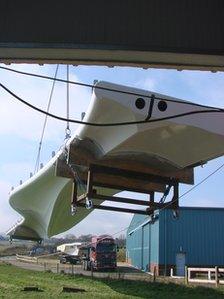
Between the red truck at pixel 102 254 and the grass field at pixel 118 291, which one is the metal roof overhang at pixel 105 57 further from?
the red truck at pixel 102 254

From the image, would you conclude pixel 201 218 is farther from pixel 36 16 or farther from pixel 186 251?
pixel 36 16

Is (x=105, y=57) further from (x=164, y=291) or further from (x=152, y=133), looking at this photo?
(x=164, y=291)

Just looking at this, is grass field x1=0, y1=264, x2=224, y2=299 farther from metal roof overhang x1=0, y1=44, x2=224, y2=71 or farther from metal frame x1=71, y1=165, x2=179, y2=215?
metal roof overhang x1=0, y1=44, x2=224, y2=71

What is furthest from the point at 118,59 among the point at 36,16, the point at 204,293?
the point at 204,293

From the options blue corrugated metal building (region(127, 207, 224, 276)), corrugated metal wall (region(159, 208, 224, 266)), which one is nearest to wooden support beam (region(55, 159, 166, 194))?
blue corrugated metal building (region(127, 207, 224, 276))

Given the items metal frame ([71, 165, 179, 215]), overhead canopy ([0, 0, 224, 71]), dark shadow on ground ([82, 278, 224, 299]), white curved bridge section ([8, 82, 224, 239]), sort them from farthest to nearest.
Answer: dark shadow on ground ([82, 278, 224, 299])
metal frame ([71, 165, 179, 215])
white curved bridge section ([8, 82, 224, 239])
overhead canopy ([0, 0, 224, 71])

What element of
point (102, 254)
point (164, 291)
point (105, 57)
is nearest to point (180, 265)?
point (102, 254)

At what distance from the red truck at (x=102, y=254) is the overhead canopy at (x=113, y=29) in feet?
111

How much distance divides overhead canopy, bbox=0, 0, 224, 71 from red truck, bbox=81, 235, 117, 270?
33980 millimetres

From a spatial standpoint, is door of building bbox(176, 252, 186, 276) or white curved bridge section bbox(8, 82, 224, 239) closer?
white curved bridge section bbox(8, 82, 224, 239)

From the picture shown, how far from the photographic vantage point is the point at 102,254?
128ft

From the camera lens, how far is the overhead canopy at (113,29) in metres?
5.38

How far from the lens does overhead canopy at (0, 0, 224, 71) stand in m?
5.38

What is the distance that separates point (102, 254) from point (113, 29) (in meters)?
34.7
